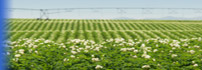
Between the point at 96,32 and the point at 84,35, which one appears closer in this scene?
the point at 84,35

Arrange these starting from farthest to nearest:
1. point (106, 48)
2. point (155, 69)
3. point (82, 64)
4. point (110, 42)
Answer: point (110, 42)
point (106, 48)
point (82, 64)
point (155, 69)

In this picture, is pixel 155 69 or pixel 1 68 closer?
pixel 1 68

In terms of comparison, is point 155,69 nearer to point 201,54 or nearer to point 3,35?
point 201,54

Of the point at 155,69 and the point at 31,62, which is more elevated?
the point at 31,62

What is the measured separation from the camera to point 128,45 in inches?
576

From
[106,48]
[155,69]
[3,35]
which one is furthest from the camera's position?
[106,48]

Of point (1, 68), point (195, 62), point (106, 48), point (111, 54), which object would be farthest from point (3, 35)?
point (106, 48)

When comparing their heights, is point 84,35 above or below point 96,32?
below

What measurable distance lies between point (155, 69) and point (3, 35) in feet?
25.3

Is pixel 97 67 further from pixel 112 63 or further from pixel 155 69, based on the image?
pixel 155 69

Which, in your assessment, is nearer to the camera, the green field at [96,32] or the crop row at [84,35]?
the crop row at [84,35]

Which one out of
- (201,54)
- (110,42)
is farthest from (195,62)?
(110,42)

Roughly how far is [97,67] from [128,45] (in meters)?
5.89

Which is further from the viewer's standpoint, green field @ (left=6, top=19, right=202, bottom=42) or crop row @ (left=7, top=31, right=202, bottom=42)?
green field @ (left=6, top=19, right=202, bottom=42)
